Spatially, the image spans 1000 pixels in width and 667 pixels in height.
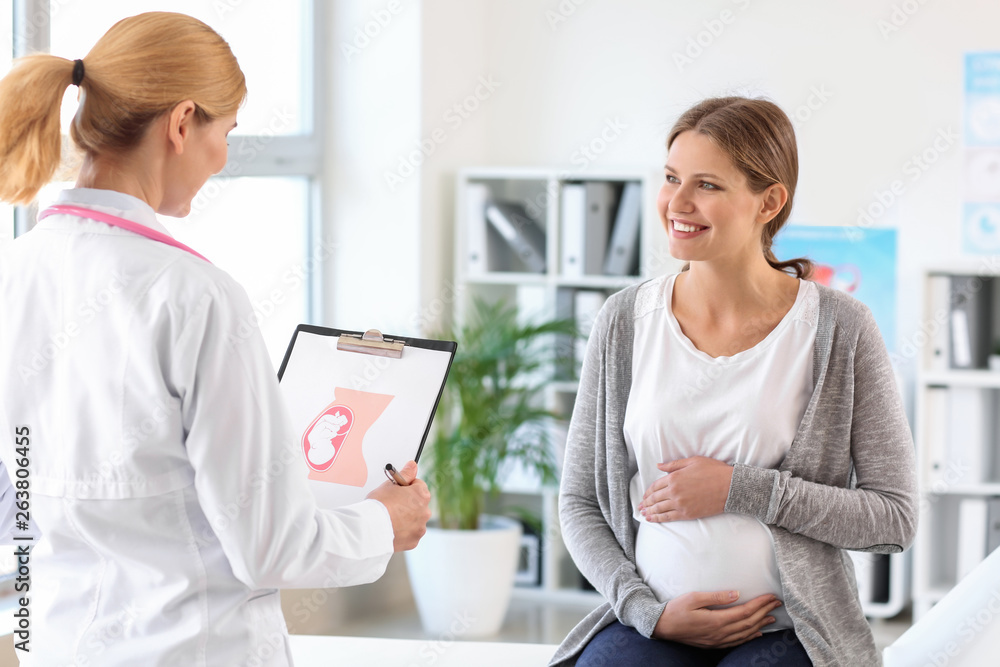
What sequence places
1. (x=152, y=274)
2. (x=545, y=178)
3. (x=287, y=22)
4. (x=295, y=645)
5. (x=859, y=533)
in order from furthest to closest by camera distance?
(x=545, y=178), (x=287, y=22), (x=295, y=645), (x=859, y=533), (x=152, y=274)

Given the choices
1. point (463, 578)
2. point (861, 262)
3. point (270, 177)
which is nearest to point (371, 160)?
point (270, 177)

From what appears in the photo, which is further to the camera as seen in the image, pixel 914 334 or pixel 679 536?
pixel 914 334

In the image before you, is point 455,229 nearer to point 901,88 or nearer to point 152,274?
point 901,88

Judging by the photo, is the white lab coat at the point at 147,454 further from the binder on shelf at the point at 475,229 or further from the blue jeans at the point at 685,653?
the binder on shelf at the point at 475,229

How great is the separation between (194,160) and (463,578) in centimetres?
269

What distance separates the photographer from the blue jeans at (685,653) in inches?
56.3

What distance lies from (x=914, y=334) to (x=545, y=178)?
5.17 ft

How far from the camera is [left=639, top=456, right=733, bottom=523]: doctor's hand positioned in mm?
1473

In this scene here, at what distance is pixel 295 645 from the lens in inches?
73.3

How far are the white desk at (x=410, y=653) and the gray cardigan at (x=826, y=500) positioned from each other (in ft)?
0.84

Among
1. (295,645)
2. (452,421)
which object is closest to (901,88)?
(452,421)
